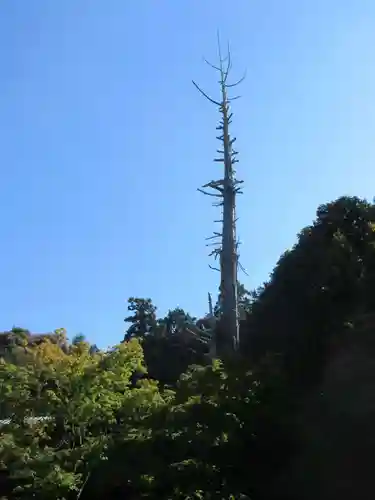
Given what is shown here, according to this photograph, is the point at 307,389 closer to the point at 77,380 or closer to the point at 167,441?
the point at 167,441

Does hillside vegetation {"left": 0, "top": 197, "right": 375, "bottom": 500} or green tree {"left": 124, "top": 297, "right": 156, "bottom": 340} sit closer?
hillside vegetation {"left": 0, "top": 197, "right": 375, "bottom": 500}

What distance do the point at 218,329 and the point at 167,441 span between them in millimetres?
8811

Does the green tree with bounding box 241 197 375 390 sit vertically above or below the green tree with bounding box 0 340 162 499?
above

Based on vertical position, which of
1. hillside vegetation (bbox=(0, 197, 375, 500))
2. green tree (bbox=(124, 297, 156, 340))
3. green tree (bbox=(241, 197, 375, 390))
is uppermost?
green tree (bbox=(124, 297, 156, 340))

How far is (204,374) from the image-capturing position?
31.7 feet

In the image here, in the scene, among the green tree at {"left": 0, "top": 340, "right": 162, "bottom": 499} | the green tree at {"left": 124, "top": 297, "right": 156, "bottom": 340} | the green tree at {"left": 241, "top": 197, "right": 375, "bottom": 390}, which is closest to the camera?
the green tree at {"left": 0, "top": 340, "right": 162, "bottom": 499}

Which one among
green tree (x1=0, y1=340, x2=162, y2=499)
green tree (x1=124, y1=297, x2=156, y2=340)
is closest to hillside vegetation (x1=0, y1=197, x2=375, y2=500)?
green tree (x1=0, y1=340, x2=162, y2=499)

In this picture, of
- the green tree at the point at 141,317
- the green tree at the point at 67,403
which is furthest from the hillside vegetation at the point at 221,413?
the green tree at the point at 141,317

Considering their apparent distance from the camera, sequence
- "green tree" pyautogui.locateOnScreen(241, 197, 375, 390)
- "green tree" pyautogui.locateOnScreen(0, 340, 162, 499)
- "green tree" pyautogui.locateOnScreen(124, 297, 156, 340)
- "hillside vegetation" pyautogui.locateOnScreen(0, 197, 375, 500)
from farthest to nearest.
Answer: "green tree" pyautogui.locateOnScreen(124, 297, 156, 340) < "green tree" pyautogui.locateOnScreen(241, 197, 375, 390) < "green tree" pyautogui.locateOnScreen(0, 340, 162, 499) < "hillside vegetation" pyautogui.locateOnScreen(0, 197, 375, 500)

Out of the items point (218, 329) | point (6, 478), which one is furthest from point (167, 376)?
point (6, 478)

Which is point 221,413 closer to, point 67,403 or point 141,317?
point 67,403

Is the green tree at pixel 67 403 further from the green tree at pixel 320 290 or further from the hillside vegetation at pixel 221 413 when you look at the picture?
the green tree at pixel 320 290

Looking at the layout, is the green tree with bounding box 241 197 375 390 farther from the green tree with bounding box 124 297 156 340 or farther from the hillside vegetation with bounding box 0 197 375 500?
the green tree with bounding box 124 297 156 340

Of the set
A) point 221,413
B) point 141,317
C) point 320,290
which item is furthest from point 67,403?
point 141,317
